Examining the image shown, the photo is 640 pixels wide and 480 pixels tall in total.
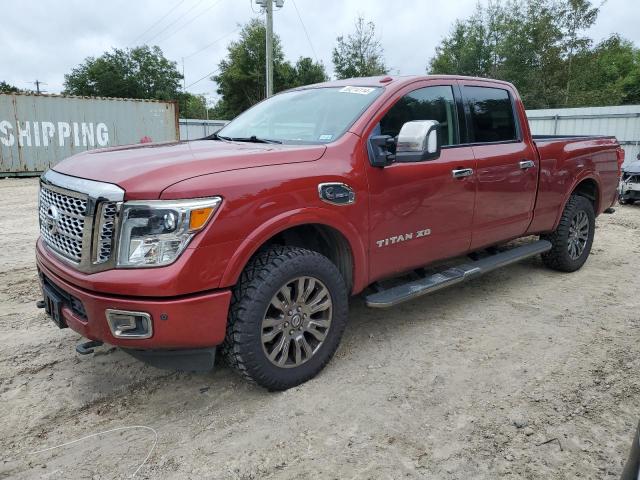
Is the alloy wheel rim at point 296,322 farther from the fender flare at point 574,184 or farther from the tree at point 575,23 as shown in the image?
the tree at point 575,23

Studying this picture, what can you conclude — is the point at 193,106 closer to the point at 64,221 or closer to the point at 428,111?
the point at 428,111

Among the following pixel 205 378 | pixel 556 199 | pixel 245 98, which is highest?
pixel 245 98

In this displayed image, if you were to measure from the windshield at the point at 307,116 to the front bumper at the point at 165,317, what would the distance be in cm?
135

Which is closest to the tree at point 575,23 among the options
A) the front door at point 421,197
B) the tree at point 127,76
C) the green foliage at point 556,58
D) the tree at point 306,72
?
the green foliage at point 556,58

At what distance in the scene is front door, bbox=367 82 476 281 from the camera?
135 inches

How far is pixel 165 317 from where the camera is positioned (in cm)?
251

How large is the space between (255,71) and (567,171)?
131 feet

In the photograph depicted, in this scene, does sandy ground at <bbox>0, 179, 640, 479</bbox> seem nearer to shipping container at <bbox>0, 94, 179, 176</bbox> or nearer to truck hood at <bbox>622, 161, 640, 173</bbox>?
truck hood at <bbox>622, 161, 640, 173</bbox>

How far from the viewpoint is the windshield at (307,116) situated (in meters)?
3.50

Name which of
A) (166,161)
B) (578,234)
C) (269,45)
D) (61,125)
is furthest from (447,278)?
(269,45)

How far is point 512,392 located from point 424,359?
64cm

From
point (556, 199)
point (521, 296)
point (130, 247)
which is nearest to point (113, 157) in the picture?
point (130, 247)

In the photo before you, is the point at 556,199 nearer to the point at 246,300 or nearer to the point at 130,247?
the point at 246,300

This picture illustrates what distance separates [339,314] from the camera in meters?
3.23
